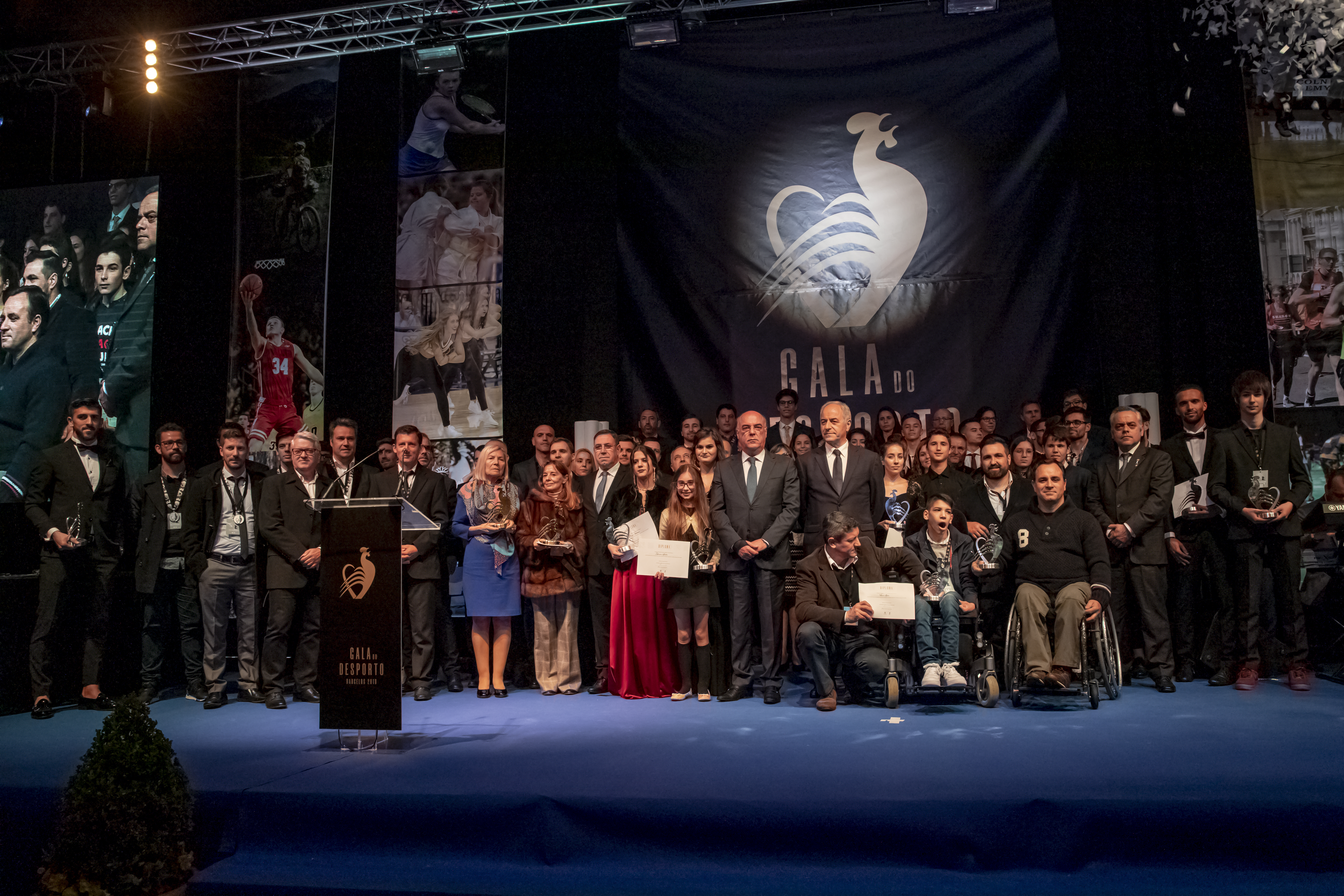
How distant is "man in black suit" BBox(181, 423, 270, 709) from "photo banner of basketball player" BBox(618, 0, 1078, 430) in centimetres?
314

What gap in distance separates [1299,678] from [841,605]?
8.78ft

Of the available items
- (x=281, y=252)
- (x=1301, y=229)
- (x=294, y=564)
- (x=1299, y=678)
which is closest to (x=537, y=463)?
(x=294, y=564)

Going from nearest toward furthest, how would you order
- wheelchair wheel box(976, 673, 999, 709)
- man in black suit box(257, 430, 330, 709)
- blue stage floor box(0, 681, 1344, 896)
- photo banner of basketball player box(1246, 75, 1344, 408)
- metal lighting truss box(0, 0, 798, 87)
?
blue stage floor box(0, 681, 1344, 896), wheelchair wheel box(976, 673, 999, 709), man in black suit box(257, 430, 330, 709), photo banner of basketball player box(1246, 75, 1344, 408), metal lighting truss box(0, 0, 798, 87)

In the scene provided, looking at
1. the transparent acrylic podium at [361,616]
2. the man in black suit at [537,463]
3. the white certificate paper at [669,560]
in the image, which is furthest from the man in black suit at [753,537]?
the transparent acrylic podium at [361,616]

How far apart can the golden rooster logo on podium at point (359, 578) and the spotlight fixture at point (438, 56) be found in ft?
17.8

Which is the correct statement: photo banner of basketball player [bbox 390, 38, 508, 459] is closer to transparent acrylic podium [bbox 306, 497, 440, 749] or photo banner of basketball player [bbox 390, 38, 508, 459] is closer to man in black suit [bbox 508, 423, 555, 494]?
man in black suit [bbox 508, 423, 555, 494]

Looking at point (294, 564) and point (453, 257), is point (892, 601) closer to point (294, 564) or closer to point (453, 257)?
point (294, 564)

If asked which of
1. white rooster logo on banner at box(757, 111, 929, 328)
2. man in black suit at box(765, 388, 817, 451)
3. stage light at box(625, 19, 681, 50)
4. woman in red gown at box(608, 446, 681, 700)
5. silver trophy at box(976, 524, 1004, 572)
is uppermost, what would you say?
stage light at box(625, 19, 681, 50)

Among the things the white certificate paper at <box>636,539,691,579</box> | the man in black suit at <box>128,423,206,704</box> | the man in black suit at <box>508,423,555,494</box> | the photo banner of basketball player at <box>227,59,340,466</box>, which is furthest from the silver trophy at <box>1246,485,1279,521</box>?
the photo banner of basketball player at <box>227,59,340,466</box>

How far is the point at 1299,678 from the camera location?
534 cm

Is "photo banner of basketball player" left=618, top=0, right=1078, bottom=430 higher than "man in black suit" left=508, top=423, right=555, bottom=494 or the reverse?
higher

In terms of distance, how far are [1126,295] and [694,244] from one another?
3439 mm

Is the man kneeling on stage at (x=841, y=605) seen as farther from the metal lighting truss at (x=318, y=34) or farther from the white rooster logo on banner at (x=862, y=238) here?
the metal lighting truss at (x=318, y=34)

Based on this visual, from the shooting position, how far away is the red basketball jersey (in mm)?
8438
